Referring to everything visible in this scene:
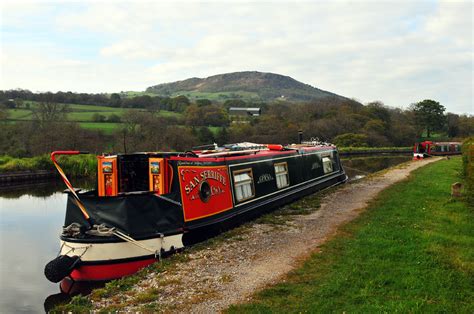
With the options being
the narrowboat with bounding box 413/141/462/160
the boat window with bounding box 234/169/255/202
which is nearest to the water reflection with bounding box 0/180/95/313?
the boat window with bounding box 234/169/255/202

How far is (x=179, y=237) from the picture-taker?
8102mm

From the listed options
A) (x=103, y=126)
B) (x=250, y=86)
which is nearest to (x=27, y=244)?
(x=103, y=126)

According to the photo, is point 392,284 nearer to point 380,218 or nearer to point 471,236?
point 471,236

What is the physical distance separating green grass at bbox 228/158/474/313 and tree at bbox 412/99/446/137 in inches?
2326

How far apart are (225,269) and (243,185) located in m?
4.15

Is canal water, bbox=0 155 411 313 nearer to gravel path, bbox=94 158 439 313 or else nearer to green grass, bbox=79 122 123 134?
gravel path, bbox=94 158 439 313

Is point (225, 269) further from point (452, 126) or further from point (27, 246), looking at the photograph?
point (452, 126)

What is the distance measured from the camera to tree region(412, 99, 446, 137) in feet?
208

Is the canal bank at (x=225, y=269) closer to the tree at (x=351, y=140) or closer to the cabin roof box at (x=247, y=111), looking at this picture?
the tree at (x=351, y=140)

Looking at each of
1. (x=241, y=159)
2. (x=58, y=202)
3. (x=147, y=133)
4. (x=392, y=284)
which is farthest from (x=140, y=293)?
(x=147, y=133)

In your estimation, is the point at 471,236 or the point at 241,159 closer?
the point at 471,236

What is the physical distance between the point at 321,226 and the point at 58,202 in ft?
39.8

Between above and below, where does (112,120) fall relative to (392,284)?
above

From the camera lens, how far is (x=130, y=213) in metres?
7.54
